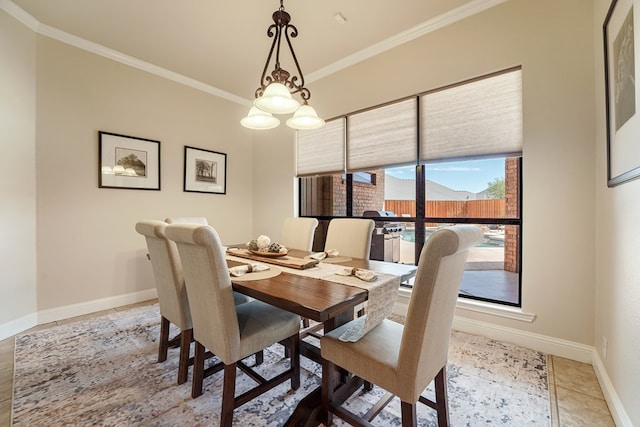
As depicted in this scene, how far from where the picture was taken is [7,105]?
8.10ft

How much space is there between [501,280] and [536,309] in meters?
0.69

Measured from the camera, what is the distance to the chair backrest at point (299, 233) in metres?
2.77

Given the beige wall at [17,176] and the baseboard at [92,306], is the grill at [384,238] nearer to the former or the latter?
the baseboard at [92,306]

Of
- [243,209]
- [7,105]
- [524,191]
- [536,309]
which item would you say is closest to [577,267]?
[536,309]

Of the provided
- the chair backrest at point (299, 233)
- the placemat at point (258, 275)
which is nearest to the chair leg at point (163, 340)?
the placemat at point (258, 275)

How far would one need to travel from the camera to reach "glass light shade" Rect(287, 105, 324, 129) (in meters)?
2.05

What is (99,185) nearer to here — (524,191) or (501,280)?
(524,191)

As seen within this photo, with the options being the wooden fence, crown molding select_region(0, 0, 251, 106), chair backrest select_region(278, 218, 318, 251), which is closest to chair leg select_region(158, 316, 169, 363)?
chair backrest select_region(278, 218, 318, 251)

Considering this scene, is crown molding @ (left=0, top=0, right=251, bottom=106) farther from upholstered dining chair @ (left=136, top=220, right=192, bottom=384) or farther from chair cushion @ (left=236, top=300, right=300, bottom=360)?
chair cushion @ (left=236, top=300, right=300, bottom=360)

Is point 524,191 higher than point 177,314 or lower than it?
higher

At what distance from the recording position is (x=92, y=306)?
303 centimetres

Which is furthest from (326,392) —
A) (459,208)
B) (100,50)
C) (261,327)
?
(100,50)

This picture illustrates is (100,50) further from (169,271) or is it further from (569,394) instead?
(569,394)

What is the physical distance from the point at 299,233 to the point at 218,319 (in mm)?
1573
